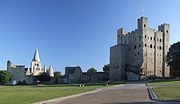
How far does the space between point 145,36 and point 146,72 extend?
1274 centimetres

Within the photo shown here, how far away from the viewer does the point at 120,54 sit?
124 meters

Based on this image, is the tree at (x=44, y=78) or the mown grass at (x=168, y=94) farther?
the tree at (x=44, y=78)

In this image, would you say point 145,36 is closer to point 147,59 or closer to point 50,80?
point 147,59

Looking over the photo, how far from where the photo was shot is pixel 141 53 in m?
121

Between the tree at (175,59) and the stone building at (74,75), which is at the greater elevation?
the tree at (175,59)

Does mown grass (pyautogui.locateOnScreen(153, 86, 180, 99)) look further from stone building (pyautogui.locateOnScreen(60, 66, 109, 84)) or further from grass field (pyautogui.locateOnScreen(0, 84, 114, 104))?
stone building (pyautogui.locateOnScreen(60, 66, 109, 84))

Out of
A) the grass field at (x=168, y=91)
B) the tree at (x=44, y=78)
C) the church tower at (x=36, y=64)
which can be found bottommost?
the tree at (x=44, y=78)

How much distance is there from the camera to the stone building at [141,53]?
12094cm

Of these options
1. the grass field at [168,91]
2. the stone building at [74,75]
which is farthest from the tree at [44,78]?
the grass field at [168,91]

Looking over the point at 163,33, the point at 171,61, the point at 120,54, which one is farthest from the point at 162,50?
the point at 171,61

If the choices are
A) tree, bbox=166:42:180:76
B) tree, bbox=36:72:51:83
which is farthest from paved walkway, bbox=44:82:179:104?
tree, bbox=36:72:51:83

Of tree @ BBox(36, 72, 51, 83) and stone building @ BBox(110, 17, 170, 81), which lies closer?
stone building @ BBox(110, 17, 170, 81)

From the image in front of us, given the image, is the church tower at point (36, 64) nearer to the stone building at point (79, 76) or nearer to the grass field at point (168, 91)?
the stone building at point (79, 76)

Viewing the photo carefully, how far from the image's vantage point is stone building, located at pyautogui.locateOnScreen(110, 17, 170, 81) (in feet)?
397
